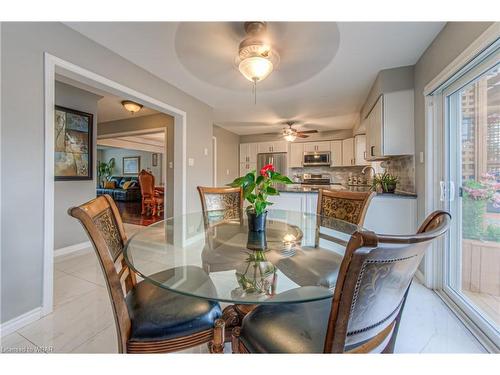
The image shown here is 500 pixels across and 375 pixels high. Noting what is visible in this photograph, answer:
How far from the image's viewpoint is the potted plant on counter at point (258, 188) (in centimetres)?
132

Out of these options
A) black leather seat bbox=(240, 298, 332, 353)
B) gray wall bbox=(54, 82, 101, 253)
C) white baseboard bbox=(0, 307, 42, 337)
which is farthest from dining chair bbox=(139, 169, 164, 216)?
black leather seat bbox=(240, 298, 332, 353)

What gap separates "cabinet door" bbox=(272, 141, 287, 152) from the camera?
6074 mm

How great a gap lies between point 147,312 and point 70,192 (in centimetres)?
295

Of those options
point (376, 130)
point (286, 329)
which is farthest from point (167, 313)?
point (376, 130)

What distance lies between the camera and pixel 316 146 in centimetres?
583

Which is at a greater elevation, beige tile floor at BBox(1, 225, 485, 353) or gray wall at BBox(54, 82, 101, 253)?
gray wall at BBox(54, 82, 101, 253)

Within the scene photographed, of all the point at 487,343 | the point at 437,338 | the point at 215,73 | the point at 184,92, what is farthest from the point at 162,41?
the point at 487,343

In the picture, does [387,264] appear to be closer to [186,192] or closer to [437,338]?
[437,338]

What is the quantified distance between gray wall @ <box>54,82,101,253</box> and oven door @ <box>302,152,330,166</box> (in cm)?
468

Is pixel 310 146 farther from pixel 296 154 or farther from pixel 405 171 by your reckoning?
pixel 405 171

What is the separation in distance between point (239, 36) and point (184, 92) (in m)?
1.59

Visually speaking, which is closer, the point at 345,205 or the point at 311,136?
the point at 345,205

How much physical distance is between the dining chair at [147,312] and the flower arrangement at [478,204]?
6.34ft

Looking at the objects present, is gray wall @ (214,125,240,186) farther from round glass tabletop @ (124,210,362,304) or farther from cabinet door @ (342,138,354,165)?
round glass tabletop @ (124,210,362,304)
